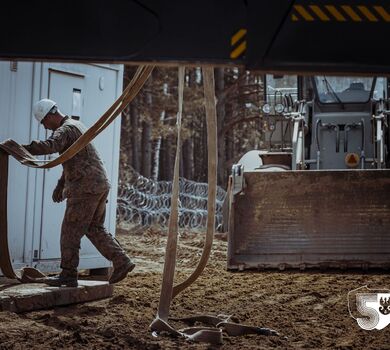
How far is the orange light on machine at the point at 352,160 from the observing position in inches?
514

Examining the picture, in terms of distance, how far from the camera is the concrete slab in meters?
8.25

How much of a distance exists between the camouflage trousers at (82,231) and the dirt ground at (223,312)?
0.50 metres

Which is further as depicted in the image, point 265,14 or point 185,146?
point 185,146

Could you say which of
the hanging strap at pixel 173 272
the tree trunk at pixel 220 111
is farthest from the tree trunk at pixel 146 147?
the hanging strap at pixel 173 272

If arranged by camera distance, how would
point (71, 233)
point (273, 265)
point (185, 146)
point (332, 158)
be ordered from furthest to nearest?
point (185, 146) < point (332, 158) < point (273, 265) < point (71, 233)

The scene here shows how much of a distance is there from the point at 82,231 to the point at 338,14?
16.6 feet

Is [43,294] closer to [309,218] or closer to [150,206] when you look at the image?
[309,218]

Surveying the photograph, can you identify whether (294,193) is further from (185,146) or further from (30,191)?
(185,146)

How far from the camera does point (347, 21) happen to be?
17.1ft

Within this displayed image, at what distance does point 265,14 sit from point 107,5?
3.32 ft

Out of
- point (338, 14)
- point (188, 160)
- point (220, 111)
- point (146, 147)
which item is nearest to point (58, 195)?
point (338, 14)

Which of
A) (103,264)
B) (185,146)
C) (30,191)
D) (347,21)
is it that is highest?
(185,146)

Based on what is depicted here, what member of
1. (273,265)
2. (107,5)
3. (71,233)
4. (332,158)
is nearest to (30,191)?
(71,233)

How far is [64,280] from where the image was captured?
931cm
